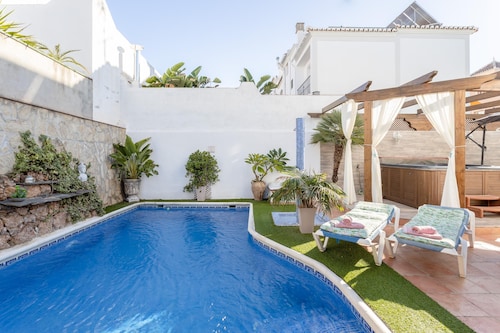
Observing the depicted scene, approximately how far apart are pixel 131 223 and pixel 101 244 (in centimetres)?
194

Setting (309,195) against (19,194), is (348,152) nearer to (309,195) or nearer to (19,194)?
(309,195)

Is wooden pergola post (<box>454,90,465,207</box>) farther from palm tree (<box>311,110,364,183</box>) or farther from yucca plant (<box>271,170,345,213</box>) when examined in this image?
palm tree (<box>311,110,364,183</box>)

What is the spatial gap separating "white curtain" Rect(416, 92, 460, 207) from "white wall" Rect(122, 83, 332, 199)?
5.61 metres

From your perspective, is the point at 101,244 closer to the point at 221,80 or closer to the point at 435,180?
the point at 435,180

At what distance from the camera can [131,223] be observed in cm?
834

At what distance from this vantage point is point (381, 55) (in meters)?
15.3

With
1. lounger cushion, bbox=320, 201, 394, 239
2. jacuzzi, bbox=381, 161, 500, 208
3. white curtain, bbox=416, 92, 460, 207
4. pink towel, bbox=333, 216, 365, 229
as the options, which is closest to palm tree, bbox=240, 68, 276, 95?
jacuzzi, bbox=381, 161, 500, 208

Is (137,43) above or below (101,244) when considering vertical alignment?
above

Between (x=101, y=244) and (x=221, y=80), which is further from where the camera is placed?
(x=221, y=80)

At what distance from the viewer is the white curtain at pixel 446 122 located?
19.6 ft

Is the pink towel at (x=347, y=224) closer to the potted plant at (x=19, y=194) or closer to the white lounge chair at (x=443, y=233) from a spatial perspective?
the white lounge chair at (x=443, y=233)

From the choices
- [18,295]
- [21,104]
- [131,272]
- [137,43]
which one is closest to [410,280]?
[131,272]

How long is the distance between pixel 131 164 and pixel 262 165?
17.5 feet

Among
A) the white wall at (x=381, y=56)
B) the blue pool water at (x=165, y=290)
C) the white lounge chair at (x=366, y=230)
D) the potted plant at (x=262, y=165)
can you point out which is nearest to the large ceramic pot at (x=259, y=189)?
the potted plant at (x=262, y=165)
